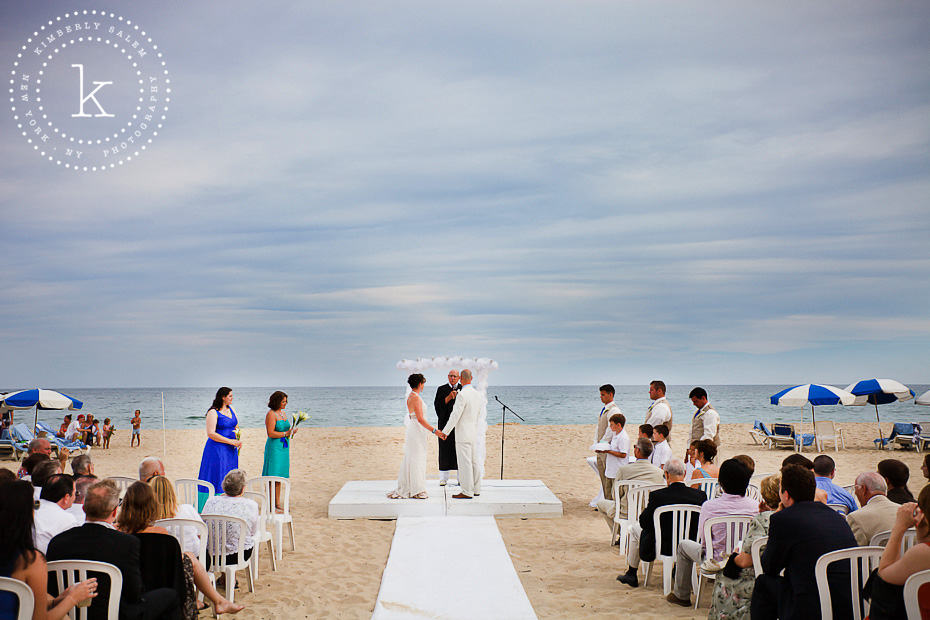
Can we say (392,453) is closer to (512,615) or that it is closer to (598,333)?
(512,615)

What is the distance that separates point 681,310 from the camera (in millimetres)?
63938

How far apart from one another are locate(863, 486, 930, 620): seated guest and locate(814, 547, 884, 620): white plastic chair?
0.24 meters

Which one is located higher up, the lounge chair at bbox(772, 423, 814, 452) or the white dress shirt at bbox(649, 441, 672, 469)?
the white dress shirt at bbox(649, 441, 672, 469)

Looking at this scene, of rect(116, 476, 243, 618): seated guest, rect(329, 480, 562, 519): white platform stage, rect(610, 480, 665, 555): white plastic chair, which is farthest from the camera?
rect(329, 480, 562, 519): white platform stage

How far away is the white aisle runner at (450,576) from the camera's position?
15.8 feet

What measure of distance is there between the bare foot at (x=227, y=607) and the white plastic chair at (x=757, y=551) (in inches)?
129

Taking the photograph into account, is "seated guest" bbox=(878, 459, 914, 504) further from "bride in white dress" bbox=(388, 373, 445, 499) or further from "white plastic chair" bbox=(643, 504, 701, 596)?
"bride in white dress" bbox=(388, 373, 445, 499)

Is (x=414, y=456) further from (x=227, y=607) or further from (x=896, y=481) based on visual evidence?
(x=896, y=481)

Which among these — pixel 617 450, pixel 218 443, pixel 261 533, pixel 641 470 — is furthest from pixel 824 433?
pixel 261 533

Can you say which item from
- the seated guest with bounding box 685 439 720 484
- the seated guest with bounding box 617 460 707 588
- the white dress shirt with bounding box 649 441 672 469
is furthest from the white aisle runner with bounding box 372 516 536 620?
the seated guest with bounding box 685 439 720 484

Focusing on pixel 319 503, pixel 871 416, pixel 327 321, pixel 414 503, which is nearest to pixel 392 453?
pixel 319 503

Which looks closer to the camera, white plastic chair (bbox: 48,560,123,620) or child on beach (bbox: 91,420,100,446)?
white plastic chair (bbox: 48,560,123,620)

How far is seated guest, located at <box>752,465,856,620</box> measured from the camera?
3.33 metres

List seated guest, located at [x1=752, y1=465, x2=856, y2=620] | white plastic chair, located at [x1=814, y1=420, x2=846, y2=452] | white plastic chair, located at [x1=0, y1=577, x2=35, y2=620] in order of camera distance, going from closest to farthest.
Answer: white plastic chair, located at [x1=0, y1=577, x2=35, y2=620]
seated guest, located at [x1=752, y1=465, x2=856, y2=620]
white plastic chair, located at [x1=814, y1=420, x2=846, y2=452]
